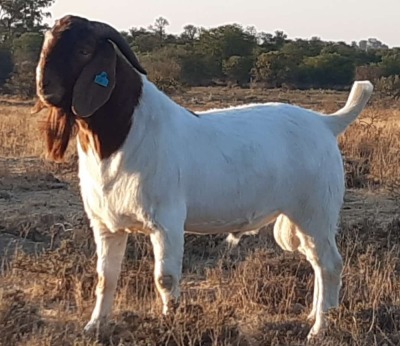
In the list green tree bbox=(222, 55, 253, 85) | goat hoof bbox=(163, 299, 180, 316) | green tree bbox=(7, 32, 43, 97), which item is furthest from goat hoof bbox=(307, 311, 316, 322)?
green tree bbox=(222, 55, 253, 85)

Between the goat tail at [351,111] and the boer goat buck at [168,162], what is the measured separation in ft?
0.69

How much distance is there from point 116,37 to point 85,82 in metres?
0.38

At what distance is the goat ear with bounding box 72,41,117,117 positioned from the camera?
561 centimetres

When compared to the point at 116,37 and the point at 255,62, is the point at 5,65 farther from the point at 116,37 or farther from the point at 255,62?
the point at 116,37

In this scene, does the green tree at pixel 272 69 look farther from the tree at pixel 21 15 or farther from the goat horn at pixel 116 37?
the goat horn at pixel 116 37

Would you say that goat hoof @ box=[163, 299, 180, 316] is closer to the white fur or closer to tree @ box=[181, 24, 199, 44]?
the white fur

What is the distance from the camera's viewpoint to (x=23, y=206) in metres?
11.0

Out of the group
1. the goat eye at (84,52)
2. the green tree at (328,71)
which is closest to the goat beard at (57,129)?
Answer: the goat eye at (84,52)

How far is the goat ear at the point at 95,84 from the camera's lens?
5613mm

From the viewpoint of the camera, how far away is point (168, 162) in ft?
19.7

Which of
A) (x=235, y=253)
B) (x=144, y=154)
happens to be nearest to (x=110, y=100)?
(x=144, y=154)

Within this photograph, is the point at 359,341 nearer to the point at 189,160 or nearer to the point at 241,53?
the point at 189,160

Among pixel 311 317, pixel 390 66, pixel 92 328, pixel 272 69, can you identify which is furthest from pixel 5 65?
pixel 92 328

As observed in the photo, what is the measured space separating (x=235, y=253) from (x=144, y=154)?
3.21m
